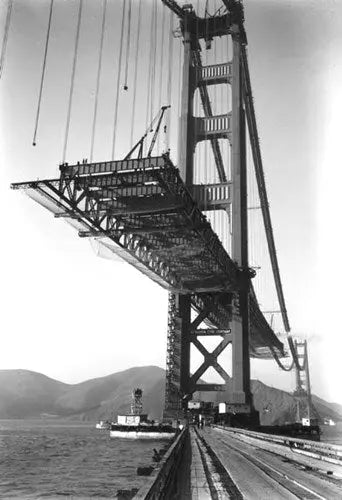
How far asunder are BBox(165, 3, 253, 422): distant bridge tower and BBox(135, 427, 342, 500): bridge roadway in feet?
97.7

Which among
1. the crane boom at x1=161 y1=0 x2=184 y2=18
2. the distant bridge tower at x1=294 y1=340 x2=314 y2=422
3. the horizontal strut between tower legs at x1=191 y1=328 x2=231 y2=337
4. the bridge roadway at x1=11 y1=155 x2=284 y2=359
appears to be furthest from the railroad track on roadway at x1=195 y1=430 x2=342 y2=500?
the distant bridge tower at x1=294 y1=340 x2=314 y2=422

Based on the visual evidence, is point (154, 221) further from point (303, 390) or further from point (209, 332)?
point (303, 390)

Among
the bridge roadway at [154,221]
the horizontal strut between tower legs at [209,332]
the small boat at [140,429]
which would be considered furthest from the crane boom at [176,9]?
the small boat at [140,429]

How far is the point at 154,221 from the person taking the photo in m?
33.5

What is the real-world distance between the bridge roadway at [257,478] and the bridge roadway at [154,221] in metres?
14.9

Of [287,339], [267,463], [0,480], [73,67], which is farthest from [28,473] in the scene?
[287,339]

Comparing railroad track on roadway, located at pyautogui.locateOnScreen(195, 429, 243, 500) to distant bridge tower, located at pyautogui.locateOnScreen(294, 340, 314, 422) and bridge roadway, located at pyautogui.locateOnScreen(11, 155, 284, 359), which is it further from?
distant bridge tower, located at pyautogui.locateOnScreen(294, 340, 314, 422)

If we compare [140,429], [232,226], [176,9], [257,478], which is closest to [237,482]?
[257,478]

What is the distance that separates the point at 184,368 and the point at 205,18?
3516 cm

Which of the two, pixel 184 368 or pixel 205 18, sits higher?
pixel 205 18

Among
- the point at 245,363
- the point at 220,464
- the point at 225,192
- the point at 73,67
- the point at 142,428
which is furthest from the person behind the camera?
the point at 142,428

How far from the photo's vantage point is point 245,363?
142 feet

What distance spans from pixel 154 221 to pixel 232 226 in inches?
517

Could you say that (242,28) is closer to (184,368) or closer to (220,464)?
(184,368)
